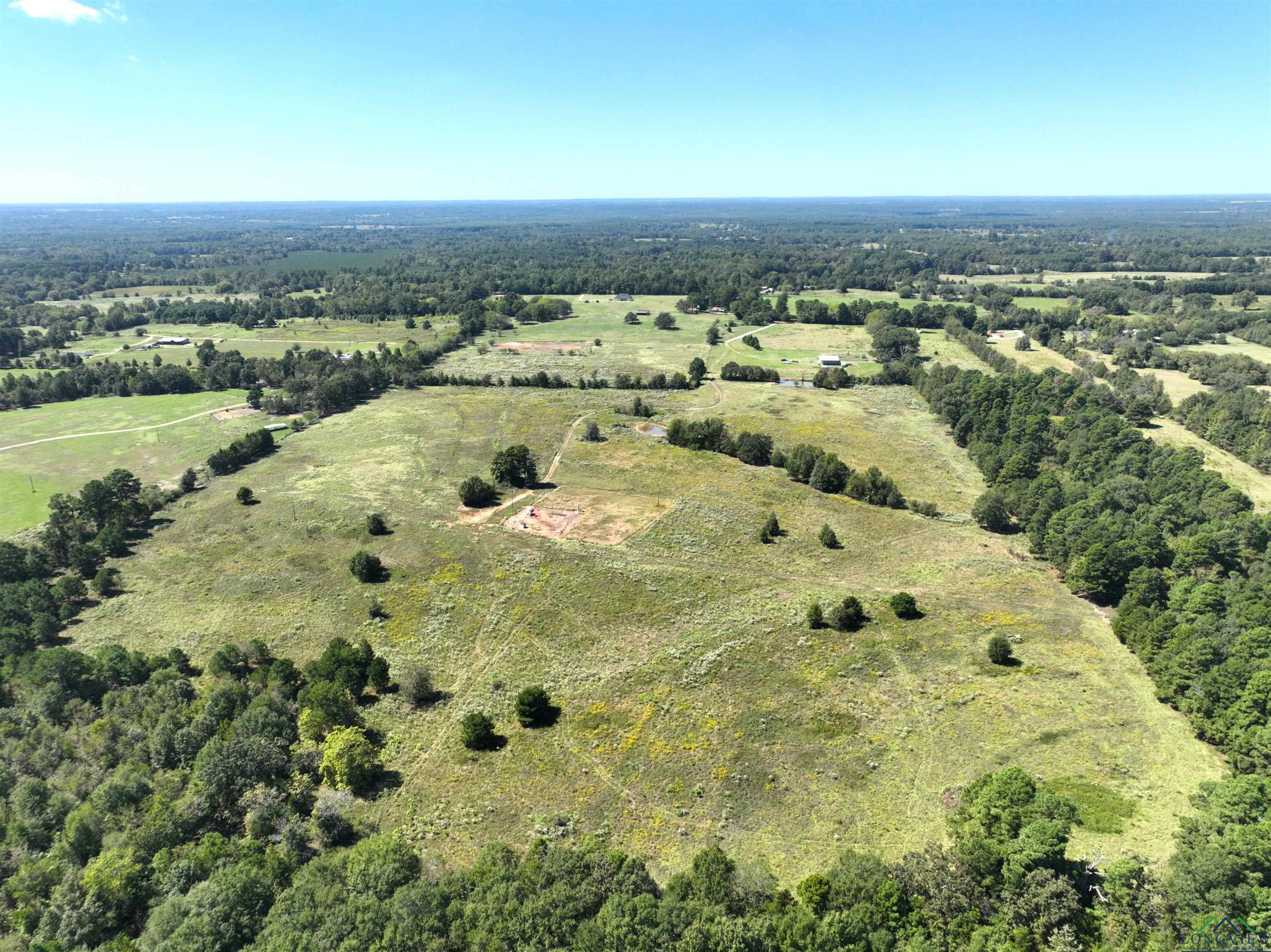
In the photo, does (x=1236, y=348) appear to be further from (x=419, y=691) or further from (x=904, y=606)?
(x=419, y=691)

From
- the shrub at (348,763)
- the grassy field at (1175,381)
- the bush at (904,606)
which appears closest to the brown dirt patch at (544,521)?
the shrub at (348,763)

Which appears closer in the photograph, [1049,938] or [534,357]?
[1049,938]

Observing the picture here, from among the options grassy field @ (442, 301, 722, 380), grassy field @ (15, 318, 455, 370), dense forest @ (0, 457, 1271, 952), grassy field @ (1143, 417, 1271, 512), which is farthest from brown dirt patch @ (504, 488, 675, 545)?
grassy field @ (15, 318, 455, 370)

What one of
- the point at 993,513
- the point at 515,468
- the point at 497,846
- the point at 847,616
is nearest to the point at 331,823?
the point at 497,846

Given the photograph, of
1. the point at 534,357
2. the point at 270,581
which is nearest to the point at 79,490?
the point at 270,581

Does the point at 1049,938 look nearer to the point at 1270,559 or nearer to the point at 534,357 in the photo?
the point at 1270,559

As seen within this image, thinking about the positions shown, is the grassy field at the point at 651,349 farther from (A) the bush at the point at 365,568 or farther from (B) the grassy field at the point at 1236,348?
(A) the bush at the point at 365,568

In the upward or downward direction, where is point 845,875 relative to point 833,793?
upward
